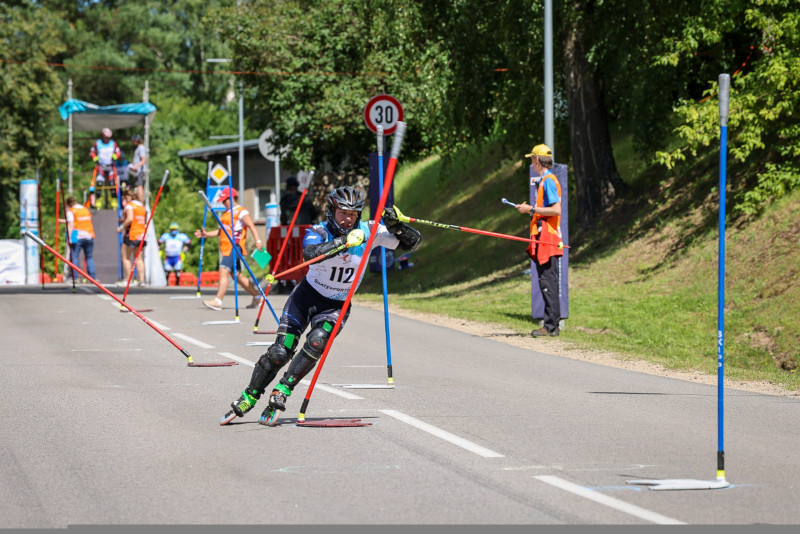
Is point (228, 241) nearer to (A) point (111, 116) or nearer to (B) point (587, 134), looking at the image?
(B) point (587, 134)

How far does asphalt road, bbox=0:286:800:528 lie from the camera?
20.7 ft

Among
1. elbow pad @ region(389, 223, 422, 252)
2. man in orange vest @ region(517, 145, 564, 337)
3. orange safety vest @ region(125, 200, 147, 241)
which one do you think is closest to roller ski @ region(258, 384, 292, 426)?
elbow pad @ region(389, 223, 422, 252)

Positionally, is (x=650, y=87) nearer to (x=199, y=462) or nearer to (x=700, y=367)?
(x=700, y=367)

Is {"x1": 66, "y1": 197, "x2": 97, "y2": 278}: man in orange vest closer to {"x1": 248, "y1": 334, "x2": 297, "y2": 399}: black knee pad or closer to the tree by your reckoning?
{"x1": 248, "y1": 334, "x2": 297, "y2": 399}: black knee pad

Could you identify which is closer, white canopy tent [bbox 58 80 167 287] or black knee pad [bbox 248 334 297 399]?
black knee pad [bbox 248 334 297 399]

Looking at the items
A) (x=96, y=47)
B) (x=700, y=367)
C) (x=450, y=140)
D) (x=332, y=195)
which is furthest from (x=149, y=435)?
(x=96, y=47)

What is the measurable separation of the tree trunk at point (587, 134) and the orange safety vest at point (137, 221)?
841 cm

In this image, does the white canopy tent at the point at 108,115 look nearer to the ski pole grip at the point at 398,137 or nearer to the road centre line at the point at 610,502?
the ski pole grip at the point at 398,137

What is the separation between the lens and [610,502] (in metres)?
6.41

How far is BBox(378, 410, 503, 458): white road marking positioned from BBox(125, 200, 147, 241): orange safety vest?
15.8 m

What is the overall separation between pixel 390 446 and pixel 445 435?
540mm

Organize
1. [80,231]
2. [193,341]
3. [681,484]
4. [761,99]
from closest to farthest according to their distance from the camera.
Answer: [681,484] → [193,341] → [761,99] → [80,231]

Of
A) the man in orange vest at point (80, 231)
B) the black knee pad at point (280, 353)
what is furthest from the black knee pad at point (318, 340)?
the man in orange vest at point (80, 231)

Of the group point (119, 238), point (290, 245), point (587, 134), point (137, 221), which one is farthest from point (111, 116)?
point (587, 134)
